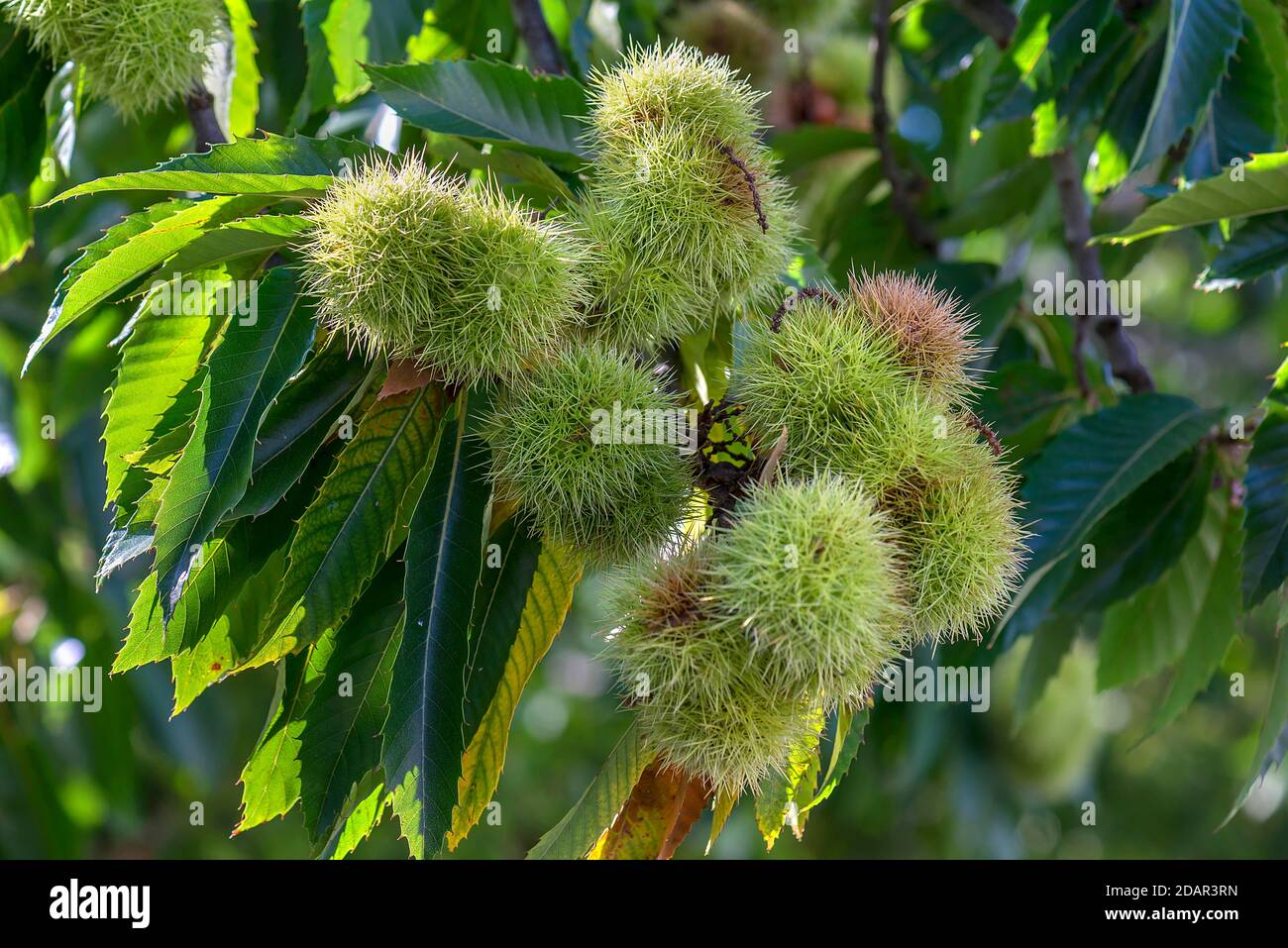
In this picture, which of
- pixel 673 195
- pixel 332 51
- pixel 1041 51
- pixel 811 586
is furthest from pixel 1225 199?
pixel 332 51

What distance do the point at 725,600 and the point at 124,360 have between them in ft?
2.70

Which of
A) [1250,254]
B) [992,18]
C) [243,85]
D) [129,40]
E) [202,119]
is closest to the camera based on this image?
[129,40]

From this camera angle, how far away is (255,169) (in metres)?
1.43


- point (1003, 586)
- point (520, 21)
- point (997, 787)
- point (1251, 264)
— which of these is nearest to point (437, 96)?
point (520, 21)

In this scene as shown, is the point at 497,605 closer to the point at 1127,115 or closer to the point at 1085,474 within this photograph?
the point at 1085,474

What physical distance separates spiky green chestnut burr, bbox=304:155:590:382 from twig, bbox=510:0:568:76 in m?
0.96

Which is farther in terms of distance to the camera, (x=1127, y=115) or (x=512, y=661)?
(x=1127, y=115)

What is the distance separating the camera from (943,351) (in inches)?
54.4

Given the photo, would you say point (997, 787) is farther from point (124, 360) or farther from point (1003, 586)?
point (124, 360)

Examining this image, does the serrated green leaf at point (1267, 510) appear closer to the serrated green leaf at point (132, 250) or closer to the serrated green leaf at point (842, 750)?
the serrated green leaf at point (842, 750)

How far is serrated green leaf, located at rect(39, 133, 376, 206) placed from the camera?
1296 millimetres

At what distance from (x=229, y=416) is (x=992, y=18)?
2.22 meters

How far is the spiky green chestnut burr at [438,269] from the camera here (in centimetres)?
123

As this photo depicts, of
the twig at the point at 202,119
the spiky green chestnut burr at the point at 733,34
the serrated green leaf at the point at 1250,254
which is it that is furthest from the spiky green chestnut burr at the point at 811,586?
the spiky green chestnut burr at the point at 733,34
